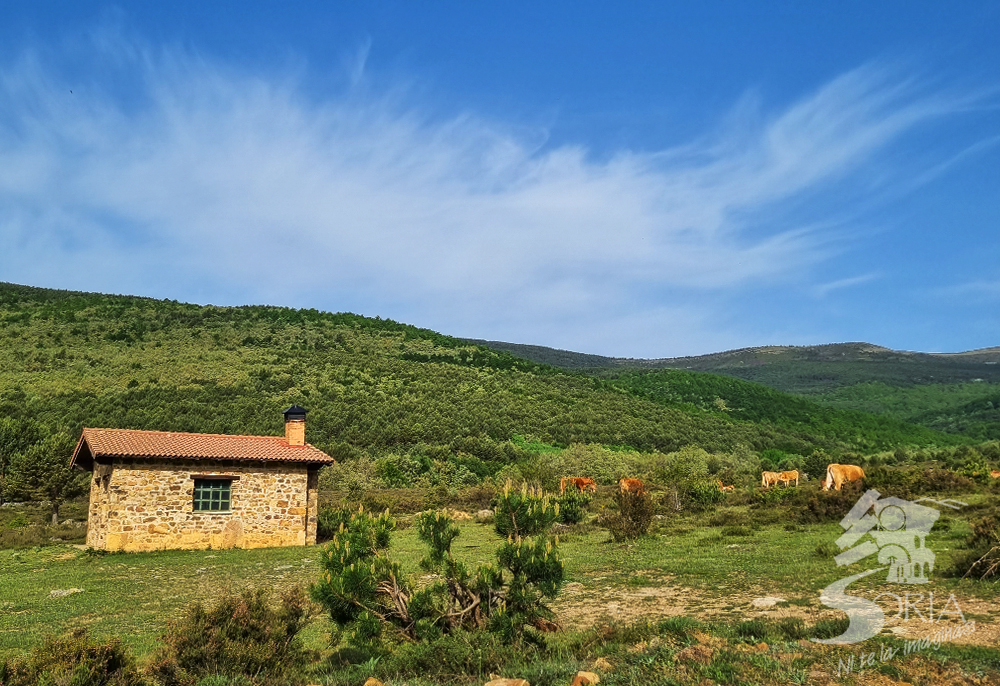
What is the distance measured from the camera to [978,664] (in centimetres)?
574

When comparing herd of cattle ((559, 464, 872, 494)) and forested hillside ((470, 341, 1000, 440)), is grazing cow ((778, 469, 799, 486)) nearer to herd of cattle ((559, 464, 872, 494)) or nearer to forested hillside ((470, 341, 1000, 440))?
herd of cattle ((559, 464, 872, 494))

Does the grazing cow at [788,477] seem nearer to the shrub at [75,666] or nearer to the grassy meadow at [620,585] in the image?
the grassy meadow at [620,585]

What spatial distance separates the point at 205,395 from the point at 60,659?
1784 inches

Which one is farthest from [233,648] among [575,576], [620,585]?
[575,576]

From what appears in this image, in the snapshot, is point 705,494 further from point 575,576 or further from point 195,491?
point 195,491

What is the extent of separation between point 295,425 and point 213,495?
366 centimetres

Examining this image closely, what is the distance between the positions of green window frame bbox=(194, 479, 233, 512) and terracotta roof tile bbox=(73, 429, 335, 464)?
2.78 feet

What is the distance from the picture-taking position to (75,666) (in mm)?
6199

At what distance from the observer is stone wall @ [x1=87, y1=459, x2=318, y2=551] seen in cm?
1852

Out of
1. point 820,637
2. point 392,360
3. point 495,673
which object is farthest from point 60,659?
point 392,360

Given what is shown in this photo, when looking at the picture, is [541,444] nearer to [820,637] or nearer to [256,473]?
[256,473]

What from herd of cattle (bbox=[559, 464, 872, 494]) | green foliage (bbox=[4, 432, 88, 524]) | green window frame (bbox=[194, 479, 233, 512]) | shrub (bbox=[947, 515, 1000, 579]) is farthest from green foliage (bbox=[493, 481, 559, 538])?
green foliage (bbox=[4, 432, 88, 524])

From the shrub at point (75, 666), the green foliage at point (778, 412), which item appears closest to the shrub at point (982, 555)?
the shrub at point (75, 666)

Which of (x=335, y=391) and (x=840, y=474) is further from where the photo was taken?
(x=335, y=391)
